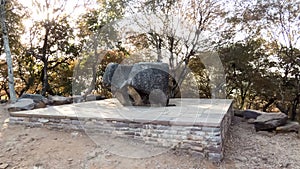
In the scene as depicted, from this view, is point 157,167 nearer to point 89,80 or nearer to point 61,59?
point 89,80

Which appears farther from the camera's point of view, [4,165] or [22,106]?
[22,106]

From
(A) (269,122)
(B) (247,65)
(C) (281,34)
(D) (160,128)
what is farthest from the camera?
(B) (247,65)

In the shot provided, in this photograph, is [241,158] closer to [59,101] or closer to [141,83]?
[141,83]

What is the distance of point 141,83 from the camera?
479 cm

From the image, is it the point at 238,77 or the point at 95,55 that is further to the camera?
the point at 95,55

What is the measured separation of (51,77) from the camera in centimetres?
909

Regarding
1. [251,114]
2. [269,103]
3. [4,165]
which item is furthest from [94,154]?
[269,103]

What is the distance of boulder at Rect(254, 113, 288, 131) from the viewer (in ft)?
14.3

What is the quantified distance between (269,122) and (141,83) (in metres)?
2.56

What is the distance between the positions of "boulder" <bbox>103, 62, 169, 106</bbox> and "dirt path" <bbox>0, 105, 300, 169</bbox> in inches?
63.8

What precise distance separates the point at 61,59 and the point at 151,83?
17.3 feet

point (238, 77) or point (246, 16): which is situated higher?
point (246, 16)

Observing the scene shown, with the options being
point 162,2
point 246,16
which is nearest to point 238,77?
point 246,16

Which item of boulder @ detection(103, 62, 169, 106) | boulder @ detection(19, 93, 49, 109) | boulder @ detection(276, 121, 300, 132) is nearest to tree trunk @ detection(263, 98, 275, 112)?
boulder @ detection(276, 121, 300, 132)
